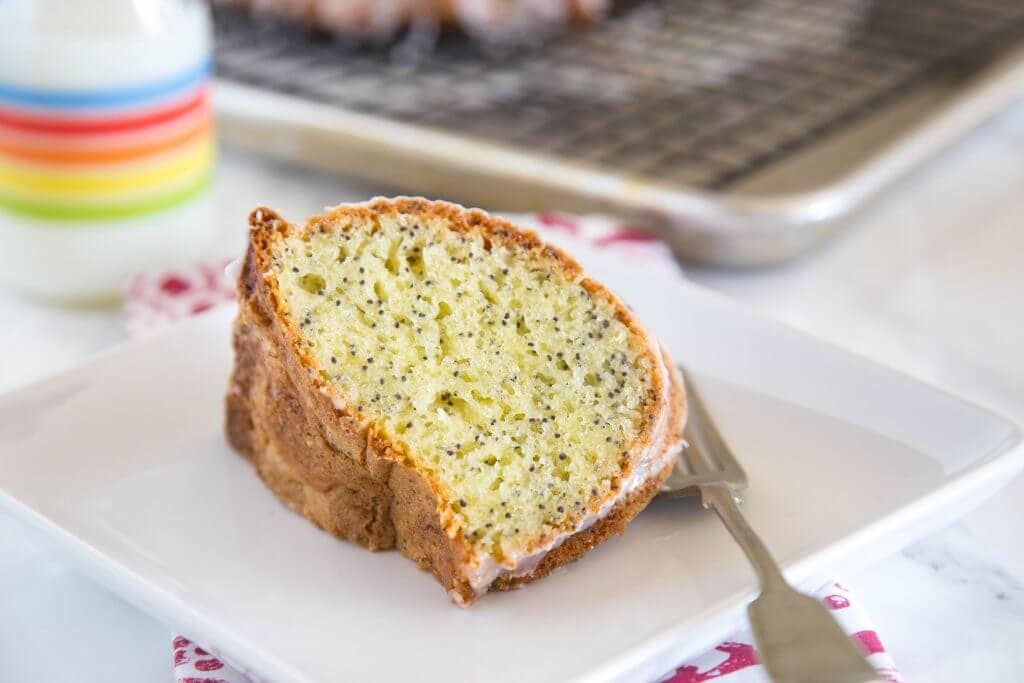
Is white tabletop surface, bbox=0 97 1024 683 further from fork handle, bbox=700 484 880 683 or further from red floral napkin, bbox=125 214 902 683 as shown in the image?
fork handle, bbox=700 484 880 683

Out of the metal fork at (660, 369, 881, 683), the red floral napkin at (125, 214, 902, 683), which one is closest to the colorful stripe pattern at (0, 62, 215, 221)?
the red floral napkin at (125, 214, 902, 683)

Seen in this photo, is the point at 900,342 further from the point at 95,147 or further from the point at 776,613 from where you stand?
the point at 95,147

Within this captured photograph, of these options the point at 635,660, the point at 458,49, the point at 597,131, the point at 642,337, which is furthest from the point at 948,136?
the point at 635,660

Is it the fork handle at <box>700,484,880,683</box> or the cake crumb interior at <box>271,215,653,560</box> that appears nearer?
the fork handle at <box>700,484,880,683</box>

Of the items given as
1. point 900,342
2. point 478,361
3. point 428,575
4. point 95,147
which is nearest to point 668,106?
point 900,342

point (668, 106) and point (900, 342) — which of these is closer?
point (900, 342)

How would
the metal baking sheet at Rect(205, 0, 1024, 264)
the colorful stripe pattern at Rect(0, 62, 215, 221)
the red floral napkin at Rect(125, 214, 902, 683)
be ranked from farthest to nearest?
the metal baking sheet at Rect(205, 0, 1024, 264)
the colorful stripe pattern at Rect(0, 62, 215, 221)
the red floral napkin at Rect(125, 214, 902, 683)

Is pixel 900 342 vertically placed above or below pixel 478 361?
below

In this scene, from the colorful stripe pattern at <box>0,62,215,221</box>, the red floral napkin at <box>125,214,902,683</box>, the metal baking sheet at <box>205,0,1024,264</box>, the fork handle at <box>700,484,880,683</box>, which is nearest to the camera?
the fork handle at <box>700,484,880,683</box>
